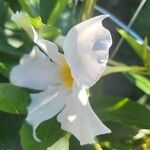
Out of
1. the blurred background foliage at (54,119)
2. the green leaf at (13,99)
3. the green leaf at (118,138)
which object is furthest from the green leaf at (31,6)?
the green leaf at (118,138)

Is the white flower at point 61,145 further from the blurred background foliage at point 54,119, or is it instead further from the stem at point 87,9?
the stem at point 87,9

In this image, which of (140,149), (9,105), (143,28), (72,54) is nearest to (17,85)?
(9,105)

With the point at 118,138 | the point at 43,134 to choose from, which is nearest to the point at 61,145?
the point at 43,134

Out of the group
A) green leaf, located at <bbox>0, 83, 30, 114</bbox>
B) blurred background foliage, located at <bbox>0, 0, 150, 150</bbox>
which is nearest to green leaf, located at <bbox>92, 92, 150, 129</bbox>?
blurred background foliage, located at <bbox>0, 0, 150, 150</bbox>

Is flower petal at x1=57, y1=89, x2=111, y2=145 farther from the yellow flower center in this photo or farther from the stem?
the stem

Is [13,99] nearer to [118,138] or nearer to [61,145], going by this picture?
[61,145]

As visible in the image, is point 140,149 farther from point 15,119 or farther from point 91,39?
point 91,39
